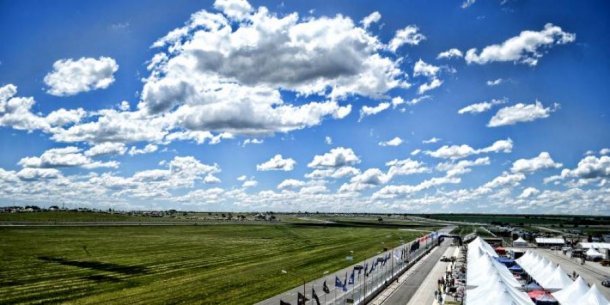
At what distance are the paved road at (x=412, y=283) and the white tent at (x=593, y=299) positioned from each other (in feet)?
51.3

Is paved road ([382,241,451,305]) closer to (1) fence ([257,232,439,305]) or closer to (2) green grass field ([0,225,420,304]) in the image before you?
(1) fence ([257,232,439,305])

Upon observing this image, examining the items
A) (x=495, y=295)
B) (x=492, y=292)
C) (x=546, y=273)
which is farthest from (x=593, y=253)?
(x=495, y=295)

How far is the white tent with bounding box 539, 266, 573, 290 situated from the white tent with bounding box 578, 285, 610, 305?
411 inches

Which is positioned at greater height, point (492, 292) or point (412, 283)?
point (492, 292)

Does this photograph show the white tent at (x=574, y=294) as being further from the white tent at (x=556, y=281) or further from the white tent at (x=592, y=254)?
the white tent at (x=592, y=254)

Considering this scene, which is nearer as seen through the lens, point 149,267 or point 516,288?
point 516,288

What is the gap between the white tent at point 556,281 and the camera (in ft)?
155

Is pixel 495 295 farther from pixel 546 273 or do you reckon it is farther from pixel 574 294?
pixel 546 273

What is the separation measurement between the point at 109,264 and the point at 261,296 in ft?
99.5

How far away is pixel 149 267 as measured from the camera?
6662 cm

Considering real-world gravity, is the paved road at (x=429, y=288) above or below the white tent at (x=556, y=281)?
below

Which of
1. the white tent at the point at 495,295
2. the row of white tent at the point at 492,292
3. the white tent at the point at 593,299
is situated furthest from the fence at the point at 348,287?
the white tent at the point at 593,299

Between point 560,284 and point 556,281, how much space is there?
0.64 meters

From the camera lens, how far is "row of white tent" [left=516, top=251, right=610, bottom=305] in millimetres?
36781
